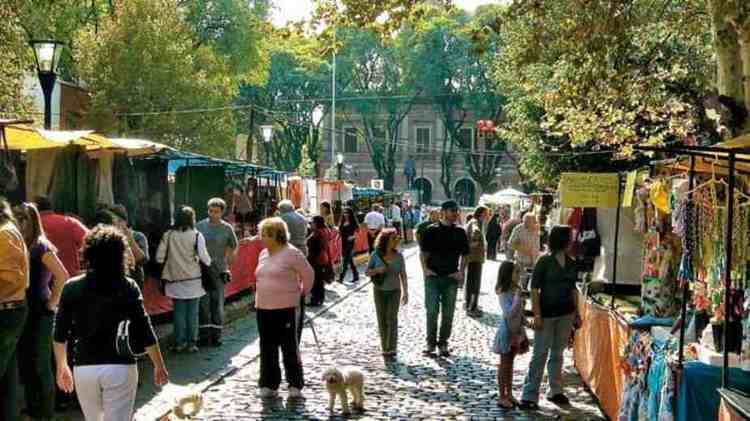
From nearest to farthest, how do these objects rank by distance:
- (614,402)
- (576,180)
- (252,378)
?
1. (614,402)
2. (252,378)
3. (576,180)

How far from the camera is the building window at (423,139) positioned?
75.6 m

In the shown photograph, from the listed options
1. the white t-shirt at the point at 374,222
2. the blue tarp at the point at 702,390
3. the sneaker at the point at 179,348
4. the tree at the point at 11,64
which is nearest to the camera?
the blue tarp at the point at 702,390

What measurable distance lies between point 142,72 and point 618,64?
73.8ft

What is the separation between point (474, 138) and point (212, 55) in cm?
3810

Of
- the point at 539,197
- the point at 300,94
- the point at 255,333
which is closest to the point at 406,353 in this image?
the point at 255,333

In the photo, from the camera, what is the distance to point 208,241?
1158cm

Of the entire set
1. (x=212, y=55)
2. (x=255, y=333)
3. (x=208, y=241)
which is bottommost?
(x=255, y=333)

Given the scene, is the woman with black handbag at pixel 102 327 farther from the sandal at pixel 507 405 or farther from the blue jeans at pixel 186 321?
the blue jeans at pixel 186 321

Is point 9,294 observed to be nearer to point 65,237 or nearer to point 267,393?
point 65,237

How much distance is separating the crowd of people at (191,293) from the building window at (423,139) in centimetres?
5983

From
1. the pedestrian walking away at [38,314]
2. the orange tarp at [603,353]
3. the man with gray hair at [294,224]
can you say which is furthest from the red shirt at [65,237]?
the man with gray hair at [294,224]

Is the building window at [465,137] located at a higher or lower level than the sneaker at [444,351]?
higher

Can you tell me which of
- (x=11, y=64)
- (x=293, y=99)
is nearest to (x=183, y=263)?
(x=11, y=64)

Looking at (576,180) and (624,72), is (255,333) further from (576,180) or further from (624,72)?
(624,72)
